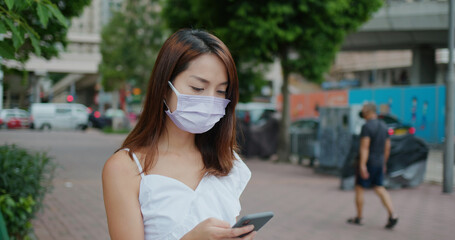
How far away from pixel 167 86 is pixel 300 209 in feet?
21.9

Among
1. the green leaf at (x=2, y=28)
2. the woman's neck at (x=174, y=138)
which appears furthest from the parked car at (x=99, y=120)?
the woman's neck at (x=174, y=138)

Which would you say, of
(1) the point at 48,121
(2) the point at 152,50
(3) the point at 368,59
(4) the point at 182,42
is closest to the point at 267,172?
(4) the point at 182,42

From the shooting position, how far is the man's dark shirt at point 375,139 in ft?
23.8

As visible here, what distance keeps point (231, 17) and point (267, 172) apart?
4.92 m

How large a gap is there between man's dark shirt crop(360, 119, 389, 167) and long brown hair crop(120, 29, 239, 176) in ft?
18.4

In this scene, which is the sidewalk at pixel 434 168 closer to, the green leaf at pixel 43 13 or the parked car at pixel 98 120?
the green leaf at pixel 43 13

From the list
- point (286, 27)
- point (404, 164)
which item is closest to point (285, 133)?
point (286, 27)

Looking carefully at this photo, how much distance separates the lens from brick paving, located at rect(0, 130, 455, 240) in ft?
21.2

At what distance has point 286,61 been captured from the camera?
15836 millimetres

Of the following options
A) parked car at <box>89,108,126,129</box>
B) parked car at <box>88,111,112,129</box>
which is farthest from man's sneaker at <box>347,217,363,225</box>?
parked car at <box>88,111,112,129</box>

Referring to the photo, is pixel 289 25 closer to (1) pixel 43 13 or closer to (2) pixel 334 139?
(2) pixel 334 139

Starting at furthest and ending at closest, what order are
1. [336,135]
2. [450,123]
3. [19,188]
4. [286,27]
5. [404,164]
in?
[286,27] < [336,135] < [404,164] < [450,123] < [19,188]

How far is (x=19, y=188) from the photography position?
4.50m

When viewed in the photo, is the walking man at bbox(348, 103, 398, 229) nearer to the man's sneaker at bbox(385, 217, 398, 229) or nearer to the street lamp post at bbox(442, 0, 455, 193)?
the man's sneaker at bbox(385, 217, 398, 229)
